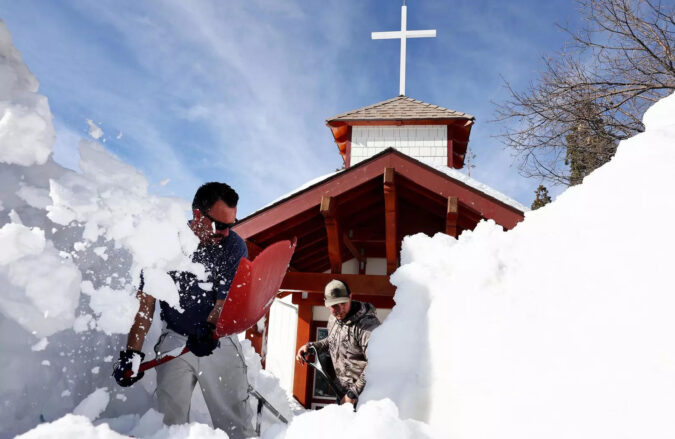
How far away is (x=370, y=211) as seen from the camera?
25.1 feet

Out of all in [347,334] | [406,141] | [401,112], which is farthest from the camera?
[401,112]

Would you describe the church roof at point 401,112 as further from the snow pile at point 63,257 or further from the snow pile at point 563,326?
the snow pile at point 63,257

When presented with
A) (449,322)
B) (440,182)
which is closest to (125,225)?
(449,322)

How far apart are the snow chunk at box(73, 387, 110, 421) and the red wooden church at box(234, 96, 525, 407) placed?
4295 mm

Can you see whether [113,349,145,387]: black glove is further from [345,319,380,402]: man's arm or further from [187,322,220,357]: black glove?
[345,319,380,402]: man's arm

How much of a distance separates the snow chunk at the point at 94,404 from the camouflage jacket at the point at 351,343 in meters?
1.65

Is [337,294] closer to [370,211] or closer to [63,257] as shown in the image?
[63,257]

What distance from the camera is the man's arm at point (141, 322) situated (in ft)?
6.47

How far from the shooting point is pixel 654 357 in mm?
1173

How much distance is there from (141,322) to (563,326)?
1.67m

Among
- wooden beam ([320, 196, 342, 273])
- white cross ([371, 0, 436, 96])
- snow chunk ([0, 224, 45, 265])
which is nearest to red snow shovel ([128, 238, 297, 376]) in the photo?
snow chunk ([0, 224, 45, 265])

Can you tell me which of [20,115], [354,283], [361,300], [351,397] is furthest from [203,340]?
[361,300]

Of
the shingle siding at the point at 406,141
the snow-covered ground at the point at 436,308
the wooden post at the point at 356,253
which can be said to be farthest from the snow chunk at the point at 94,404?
the shingle siding at the point at 406,141

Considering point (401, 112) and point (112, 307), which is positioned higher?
point (401, 112)
